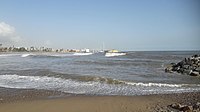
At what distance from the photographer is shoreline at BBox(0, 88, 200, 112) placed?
918 cm

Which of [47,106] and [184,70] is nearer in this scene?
[47,106]

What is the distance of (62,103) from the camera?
1005 centimetres

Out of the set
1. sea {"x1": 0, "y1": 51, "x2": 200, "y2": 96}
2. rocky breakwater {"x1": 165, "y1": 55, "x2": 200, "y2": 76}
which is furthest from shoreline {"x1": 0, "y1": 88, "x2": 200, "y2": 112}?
rocky breakwater {"x1": 165, "y1": 55, "x2": 200, "y2": 76}

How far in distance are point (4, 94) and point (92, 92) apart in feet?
13.3

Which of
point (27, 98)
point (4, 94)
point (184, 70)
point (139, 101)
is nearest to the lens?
point (139, 101)

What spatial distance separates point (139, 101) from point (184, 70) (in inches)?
612

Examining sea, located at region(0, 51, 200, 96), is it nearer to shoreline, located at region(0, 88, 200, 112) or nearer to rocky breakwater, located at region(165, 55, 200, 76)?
rocky breakwater, located at region(165, 55, 200, 76)

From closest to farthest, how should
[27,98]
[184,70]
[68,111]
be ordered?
[68,111], [27,98], [184,70]

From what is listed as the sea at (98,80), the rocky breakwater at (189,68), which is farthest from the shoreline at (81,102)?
the rocky breakwater at (189,68)

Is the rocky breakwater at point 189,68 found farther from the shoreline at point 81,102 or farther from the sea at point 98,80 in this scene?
the shoreline at point 81,102

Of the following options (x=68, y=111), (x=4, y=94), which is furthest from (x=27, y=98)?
(x=68, y=111)

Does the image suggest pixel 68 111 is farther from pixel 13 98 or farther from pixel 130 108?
pixel 13 98

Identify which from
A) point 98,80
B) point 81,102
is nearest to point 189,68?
point 98,80

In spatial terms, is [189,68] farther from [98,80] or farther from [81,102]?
[81,102]
